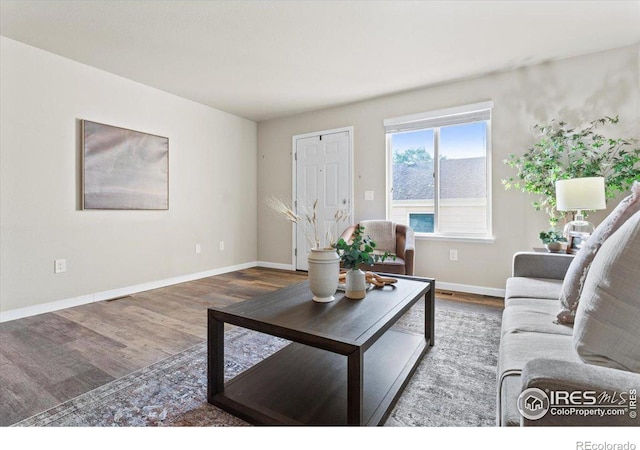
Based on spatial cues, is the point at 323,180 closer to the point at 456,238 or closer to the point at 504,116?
the point at 456,238

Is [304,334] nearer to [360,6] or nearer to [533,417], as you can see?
[533,417]

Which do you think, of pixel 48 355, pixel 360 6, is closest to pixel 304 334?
pixel 48 355

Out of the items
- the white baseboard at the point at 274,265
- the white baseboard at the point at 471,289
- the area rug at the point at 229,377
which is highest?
the white baseboard at the point at 274,265

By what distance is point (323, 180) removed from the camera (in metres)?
4.53

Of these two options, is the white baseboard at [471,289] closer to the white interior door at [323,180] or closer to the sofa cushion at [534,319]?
the white interior door at [323,180]

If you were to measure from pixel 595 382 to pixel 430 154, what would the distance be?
3406 mm

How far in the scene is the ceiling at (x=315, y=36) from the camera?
225cm

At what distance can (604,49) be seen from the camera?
2.84m

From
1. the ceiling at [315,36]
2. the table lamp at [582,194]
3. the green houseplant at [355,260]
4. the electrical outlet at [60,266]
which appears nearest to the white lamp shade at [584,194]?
the table lamp at [582,194]

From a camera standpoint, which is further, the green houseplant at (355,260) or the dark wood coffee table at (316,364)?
the green houseplant at (355,260)

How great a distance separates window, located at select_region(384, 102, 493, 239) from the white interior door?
616mm

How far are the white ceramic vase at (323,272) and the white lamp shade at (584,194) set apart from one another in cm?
192

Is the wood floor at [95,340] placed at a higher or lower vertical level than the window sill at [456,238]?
lower

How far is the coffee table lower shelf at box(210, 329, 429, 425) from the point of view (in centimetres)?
130
